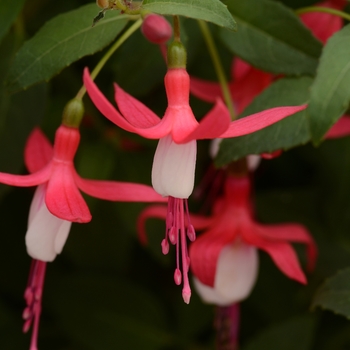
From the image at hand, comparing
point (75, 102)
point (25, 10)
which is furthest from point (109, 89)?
point (75, 102)

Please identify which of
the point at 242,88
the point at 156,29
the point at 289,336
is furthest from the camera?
the point at 289,336

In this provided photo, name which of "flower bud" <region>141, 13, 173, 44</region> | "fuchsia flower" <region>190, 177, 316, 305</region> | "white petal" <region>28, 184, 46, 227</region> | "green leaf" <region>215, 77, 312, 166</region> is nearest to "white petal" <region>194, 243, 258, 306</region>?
"fuchsia flower" <region>190, 177, 316, 305</region>

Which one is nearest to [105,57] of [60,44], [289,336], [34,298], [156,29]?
[60,44]

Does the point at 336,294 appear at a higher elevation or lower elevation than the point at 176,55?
lower

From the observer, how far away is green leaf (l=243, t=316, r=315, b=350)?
90cm

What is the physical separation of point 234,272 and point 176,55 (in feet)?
1.04

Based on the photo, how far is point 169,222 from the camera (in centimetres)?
55

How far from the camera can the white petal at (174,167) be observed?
52cm

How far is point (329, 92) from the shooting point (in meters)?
0.51

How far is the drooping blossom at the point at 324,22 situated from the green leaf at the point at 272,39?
121 mm

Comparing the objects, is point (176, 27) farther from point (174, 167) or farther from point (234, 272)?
point (234, 272)

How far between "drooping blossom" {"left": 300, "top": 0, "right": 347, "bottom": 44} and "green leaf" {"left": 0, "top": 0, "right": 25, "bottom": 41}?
39 centimetres

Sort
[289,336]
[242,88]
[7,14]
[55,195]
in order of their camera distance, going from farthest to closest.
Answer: [289,336]
[242,88]
[7,14]
[55,195]

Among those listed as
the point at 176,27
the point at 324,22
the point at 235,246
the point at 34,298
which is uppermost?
the point at 324,22
